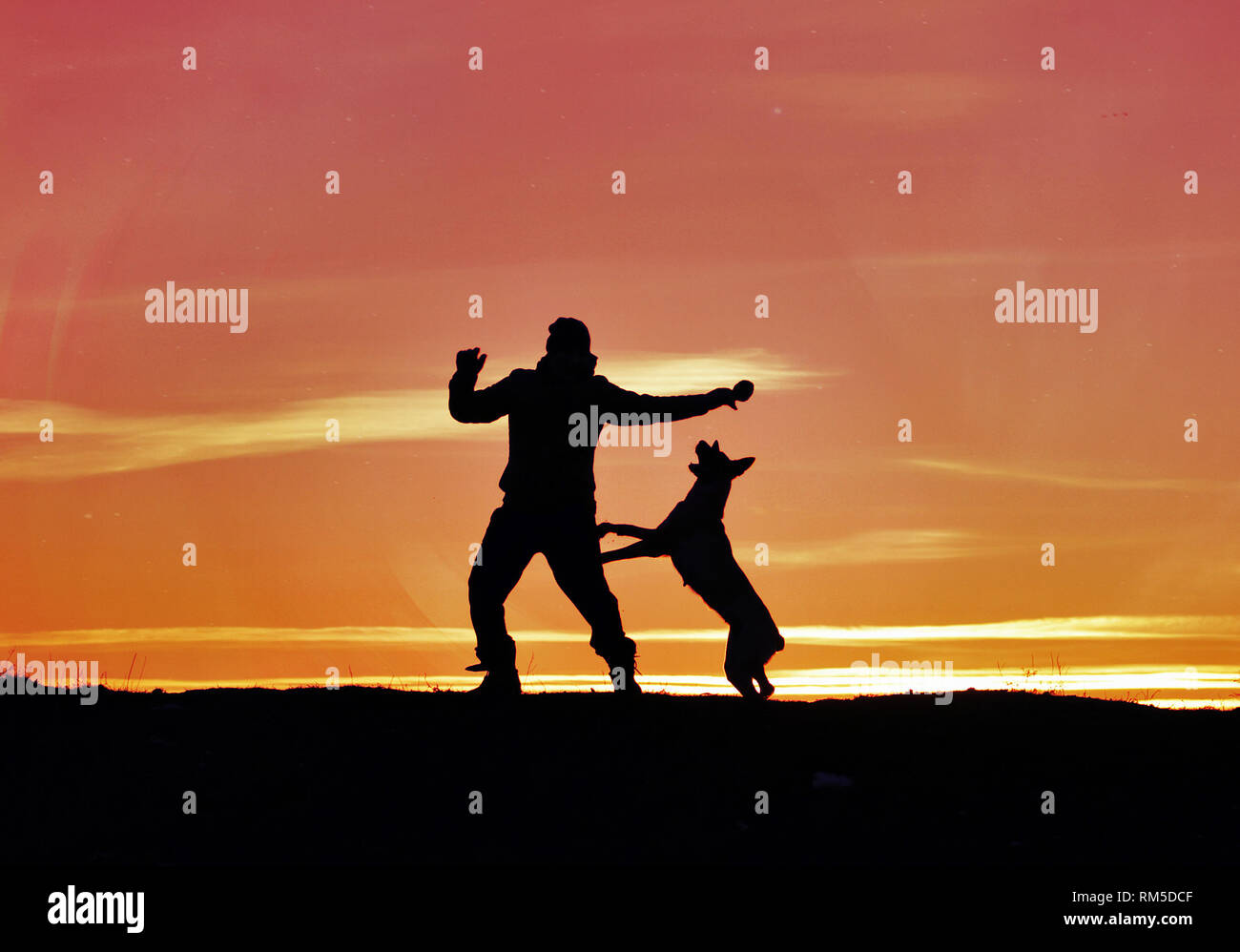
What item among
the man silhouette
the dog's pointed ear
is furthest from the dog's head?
the man silhouette

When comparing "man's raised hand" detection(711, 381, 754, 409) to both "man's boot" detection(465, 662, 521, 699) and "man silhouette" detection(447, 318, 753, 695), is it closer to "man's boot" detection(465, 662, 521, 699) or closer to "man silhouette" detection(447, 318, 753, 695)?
"man silhouette" detection(447, 318, 753, 695)

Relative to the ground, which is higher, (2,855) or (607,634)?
(607,634)

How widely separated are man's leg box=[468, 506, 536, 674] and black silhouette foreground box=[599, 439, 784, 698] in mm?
1769

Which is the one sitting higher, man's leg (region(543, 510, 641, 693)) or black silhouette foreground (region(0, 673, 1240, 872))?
man's leg (region(543, 510, 641, 693))

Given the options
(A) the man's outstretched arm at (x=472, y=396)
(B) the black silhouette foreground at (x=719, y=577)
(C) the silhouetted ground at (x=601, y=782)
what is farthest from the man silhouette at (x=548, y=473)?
(B) the black silhouette foreground at (x=719, y=577)

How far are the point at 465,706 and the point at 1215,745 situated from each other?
6.96 meters

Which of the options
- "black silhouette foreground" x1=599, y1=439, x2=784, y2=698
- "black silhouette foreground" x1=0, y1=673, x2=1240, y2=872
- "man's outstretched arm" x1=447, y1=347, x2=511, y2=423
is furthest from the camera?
"black silhouette foreground" x1=599, y1=439, x2=784, y2=698

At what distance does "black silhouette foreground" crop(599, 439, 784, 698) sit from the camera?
17016 millimetres

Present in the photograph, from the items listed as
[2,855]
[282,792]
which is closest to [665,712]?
[282,792]

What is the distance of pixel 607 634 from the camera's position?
15664 mm

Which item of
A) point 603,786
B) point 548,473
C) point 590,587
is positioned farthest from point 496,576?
→ point 603,786

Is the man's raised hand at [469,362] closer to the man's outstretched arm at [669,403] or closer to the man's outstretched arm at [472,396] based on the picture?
the man's outstretched arm at [472,396]
